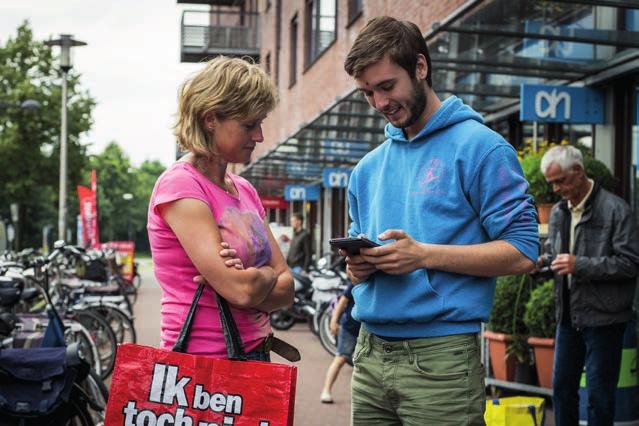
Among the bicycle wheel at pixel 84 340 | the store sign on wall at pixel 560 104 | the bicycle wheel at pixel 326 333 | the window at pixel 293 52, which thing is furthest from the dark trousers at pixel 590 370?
the window at pixel 293 52

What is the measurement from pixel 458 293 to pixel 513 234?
228 mm

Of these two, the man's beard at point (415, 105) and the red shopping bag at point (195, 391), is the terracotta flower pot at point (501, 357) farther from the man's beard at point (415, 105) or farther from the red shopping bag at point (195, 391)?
the red shopping bag at point (195, 391)

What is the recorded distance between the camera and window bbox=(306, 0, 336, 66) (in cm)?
2086

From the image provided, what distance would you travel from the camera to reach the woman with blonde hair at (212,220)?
2682mm

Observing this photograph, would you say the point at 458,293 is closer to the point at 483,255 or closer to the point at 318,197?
the point at 483,255

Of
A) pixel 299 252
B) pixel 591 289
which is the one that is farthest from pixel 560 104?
pixel 299 252

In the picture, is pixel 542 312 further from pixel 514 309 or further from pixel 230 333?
pixel 230 333

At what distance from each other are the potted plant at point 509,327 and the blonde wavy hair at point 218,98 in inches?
217

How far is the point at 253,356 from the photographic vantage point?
2.82m

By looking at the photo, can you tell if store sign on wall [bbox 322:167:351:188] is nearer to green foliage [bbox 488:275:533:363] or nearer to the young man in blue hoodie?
green foliage [bbox 488:275:533:363]

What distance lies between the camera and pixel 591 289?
5309 mm

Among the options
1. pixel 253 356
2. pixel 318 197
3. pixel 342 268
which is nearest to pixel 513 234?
pixel 253 356

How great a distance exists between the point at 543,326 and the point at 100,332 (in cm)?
414

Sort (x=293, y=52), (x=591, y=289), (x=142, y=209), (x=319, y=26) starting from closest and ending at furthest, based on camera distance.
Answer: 1. (x=591, y=289)
2. (x=319, y=26)
3. (x=293, y=52)
4. (x=142, y=209)
